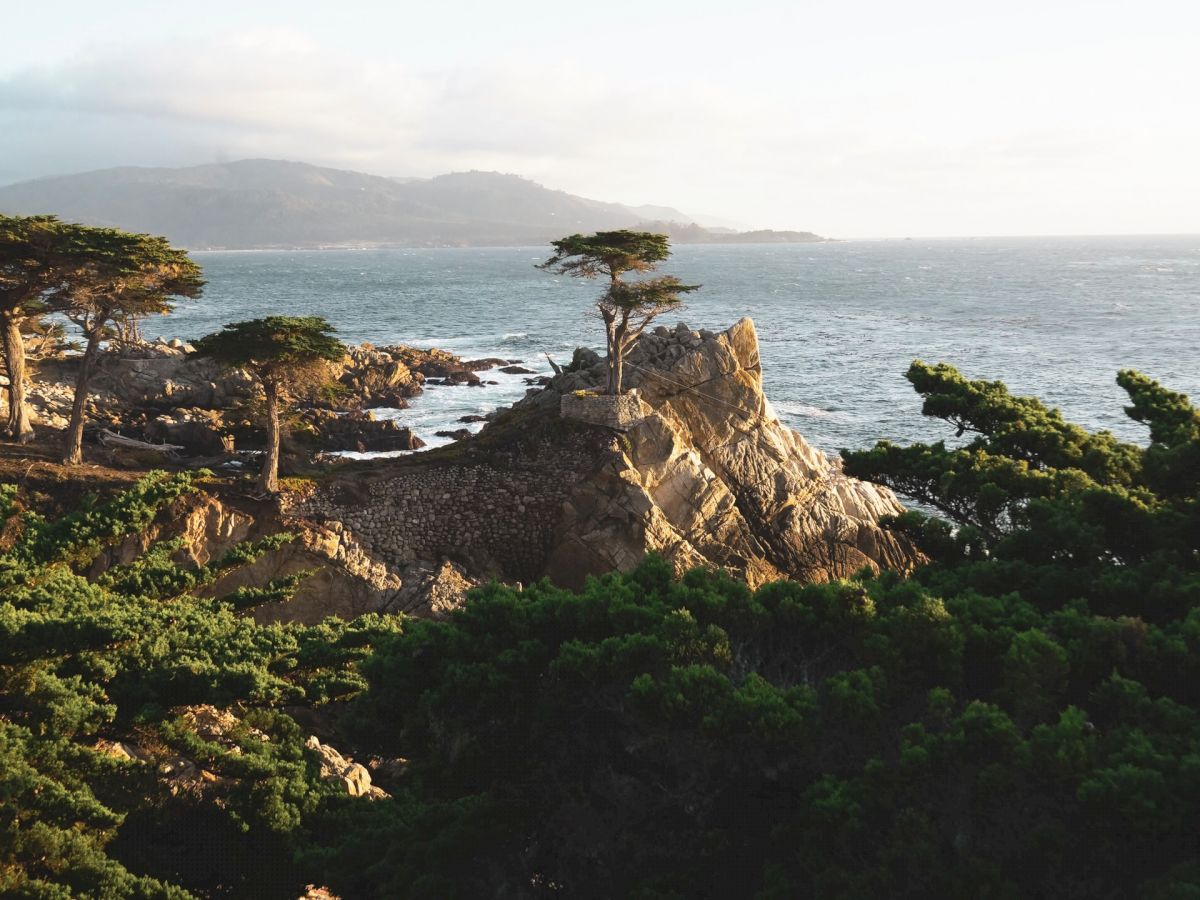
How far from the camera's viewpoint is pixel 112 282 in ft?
88.1

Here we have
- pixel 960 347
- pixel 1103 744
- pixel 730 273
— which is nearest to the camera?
pixel 1103 744

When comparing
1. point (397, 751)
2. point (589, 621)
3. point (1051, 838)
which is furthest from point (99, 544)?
point (1051, 838)

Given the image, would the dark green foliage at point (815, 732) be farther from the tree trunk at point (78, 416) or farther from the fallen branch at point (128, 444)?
the fallen branch at point (128, 444)

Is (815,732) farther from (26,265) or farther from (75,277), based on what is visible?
(26,265)

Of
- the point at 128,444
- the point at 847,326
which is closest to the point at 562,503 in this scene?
the point at 128,444

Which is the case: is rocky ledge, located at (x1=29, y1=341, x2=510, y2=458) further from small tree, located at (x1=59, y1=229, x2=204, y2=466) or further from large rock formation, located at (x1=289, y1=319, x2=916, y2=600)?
large rock formation, located at (x1=289, y1=319, x2=916, y2=600)

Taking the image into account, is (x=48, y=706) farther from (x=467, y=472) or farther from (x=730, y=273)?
(x=730, y=273)

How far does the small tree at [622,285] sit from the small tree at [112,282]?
12.2 meters

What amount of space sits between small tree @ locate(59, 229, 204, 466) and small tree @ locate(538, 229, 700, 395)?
1216 cm

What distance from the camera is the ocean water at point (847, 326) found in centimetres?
5159

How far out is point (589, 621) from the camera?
1170 cm

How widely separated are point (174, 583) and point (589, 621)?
869 centimetres

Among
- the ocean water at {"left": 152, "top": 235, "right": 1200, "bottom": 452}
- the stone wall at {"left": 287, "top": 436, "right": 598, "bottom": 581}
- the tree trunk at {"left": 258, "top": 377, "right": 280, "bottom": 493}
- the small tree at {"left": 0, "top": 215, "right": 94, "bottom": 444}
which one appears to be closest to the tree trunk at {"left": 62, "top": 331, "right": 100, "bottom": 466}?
the small tree at {"left": 0, "top": 215, "right": 94, "bottom": 444}

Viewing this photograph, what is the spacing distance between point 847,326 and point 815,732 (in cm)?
8484
